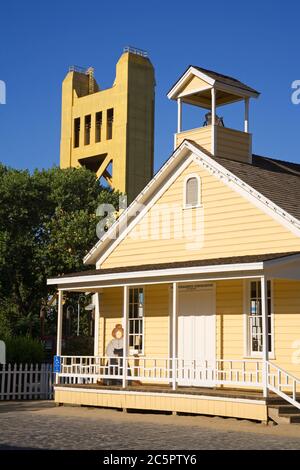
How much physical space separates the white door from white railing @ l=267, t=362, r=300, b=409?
2.33 metres

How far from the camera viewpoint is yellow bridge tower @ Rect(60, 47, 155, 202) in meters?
56.8

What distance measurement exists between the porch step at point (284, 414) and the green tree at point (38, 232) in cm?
2056

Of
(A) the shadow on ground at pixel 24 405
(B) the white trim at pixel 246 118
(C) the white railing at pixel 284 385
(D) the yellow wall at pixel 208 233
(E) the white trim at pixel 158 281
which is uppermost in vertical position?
(B) the white trim at pixel 246 118

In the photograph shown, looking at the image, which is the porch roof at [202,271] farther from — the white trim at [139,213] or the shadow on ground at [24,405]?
the shadow on ground at [24,405]

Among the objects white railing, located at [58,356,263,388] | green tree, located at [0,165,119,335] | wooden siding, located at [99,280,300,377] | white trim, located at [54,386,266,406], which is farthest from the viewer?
green tree, located at [0,165,119,335]

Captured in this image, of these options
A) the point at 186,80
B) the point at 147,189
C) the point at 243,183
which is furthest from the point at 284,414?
the point at 186,80

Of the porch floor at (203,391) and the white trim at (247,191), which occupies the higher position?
the white trim at (247,191)

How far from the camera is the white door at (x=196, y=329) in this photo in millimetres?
20969

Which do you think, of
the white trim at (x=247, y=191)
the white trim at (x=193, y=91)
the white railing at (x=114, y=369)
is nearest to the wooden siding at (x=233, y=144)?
the white trim at (x=247, y=191)

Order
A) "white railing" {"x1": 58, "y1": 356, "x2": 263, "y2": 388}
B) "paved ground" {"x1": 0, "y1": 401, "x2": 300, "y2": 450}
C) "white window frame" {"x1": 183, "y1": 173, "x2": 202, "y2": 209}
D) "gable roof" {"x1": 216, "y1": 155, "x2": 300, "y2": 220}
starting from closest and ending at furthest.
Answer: "paved ground" {"x1": 0, "y1": 401, "x2": 300, "y2": 450}, "white railing" {"x1": 58, "y1": 356, "x2": 263, "y2": 388}, "gable roof" {"x1": 216, "y1": 155, "x2": 300, "y2": 220}, "white window frame" {"x1": 183, "y1": 173, "x2": 202, "y2": 209}

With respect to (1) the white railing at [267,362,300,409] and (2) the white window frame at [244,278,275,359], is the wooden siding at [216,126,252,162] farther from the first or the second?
(1) the white railing at [267,362,300,409]

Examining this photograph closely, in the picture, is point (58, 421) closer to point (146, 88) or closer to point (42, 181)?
point (42, 181)

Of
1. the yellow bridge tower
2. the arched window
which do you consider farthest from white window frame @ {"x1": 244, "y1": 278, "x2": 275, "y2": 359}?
the yellow bridge tower

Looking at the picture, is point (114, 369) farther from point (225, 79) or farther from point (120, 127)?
point (120, 127)
